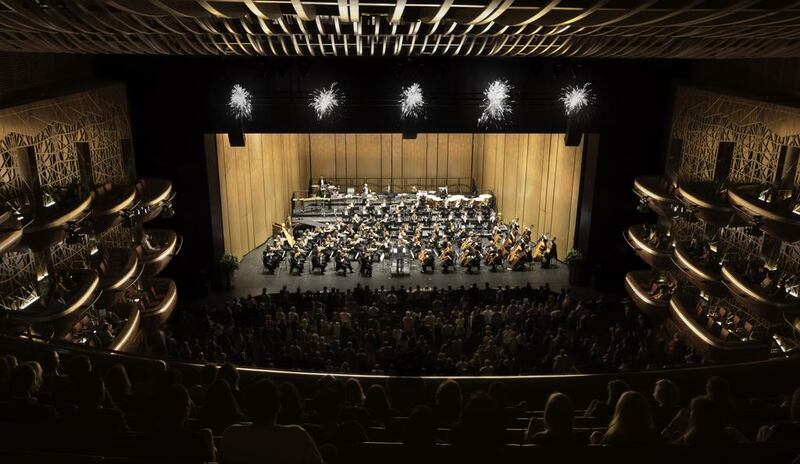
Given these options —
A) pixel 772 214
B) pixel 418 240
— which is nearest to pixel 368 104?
pixel 418 240

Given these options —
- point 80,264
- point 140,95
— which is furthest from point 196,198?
point 80,264

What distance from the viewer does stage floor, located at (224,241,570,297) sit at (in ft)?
64.9

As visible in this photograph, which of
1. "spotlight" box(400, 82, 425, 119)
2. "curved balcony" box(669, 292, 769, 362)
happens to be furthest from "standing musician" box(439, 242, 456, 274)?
"curved balcony" box(669, 292, 769, 362)

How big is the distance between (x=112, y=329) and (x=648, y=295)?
13.2 metres

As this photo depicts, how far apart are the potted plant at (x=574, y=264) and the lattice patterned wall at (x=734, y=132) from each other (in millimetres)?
4140

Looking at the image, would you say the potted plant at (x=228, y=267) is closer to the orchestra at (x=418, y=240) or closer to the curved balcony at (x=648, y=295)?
the orchestra at (x=418, y=240)

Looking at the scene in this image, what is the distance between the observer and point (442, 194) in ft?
86.7

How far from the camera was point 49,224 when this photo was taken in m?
10.9

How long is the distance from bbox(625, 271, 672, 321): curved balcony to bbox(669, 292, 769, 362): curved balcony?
13.2 inches

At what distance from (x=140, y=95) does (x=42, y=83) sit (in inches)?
154

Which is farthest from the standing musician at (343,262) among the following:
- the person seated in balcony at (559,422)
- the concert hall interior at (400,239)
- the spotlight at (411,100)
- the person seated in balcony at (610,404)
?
the person seated in balcony at (559,422)

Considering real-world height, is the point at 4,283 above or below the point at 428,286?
above

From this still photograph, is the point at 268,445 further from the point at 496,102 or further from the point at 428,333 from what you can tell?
the point at 496,102

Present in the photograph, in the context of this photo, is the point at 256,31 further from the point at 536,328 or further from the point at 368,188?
the point at 368,188
